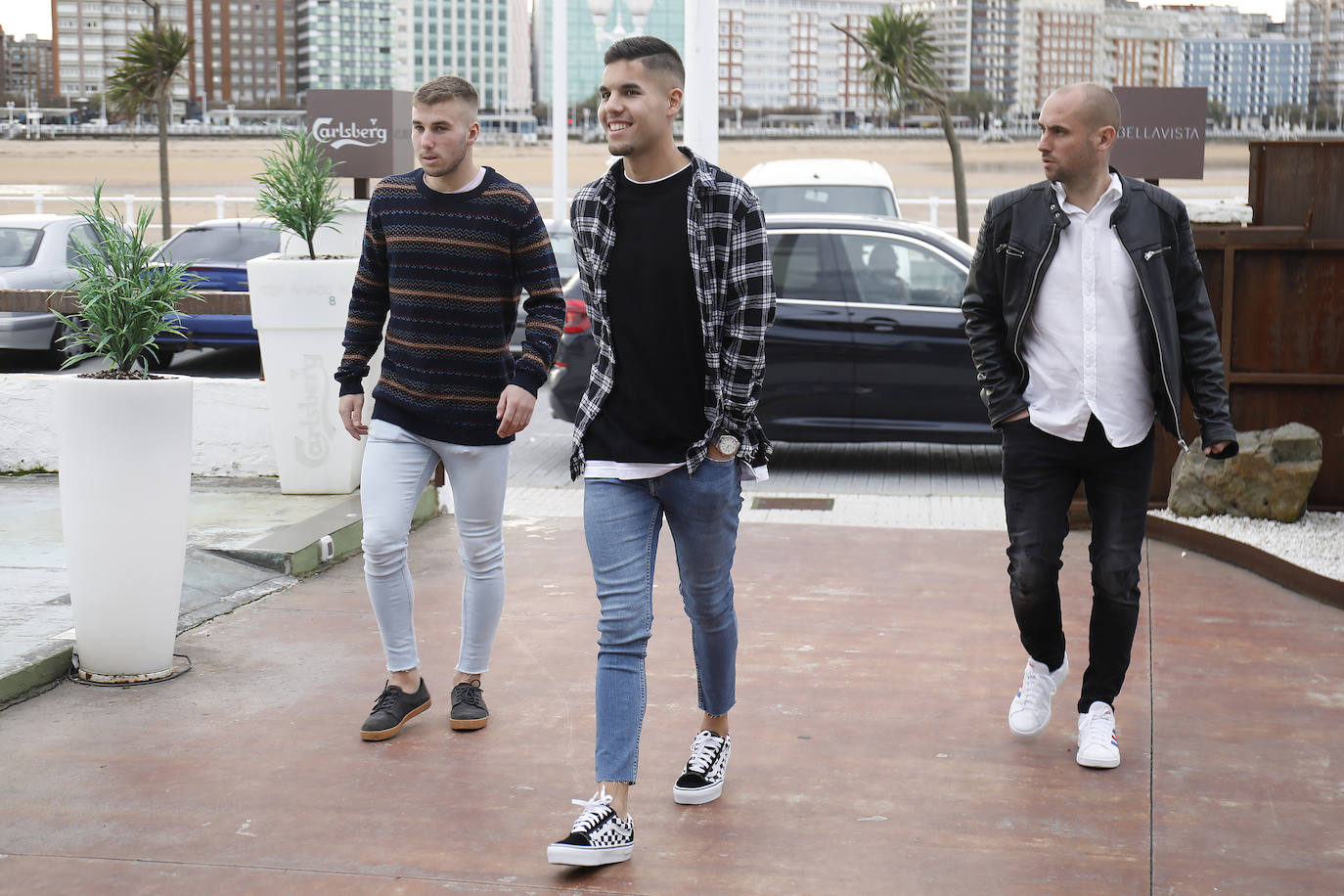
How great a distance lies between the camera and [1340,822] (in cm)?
389

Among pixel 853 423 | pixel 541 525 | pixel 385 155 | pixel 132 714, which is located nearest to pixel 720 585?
pixel 132 714

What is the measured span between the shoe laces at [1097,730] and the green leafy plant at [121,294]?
3.17 meters

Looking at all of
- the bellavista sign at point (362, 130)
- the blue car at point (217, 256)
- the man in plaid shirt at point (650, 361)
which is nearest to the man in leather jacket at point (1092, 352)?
the man in plaid shirt at point (650, 361)

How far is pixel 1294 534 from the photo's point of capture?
702cm

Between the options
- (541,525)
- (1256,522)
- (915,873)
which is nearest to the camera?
(915,873)

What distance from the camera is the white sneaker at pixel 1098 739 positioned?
4266 millimetres

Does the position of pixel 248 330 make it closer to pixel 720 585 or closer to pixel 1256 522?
pixel 1256 522

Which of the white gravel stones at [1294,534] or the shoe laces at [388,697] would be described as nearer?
the shoe laces at [388,697]

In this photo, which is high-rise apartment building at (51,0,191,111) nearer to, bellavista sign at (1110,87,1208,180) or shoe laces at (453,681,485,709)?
bellavista sign at (1110,87,1208,180)

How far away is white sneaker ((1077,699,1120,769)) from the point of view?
427cm

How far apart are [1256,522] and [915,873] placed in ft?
14.2

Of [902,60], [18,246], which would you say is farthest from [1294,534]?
[902,60]

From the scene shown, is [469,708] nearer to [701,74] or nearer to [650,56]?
[650,56]

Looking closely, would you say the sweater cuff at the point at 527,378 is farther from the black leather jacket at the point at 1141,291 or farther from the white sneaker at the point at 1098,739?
the white sneaker at the point at 1098,739
